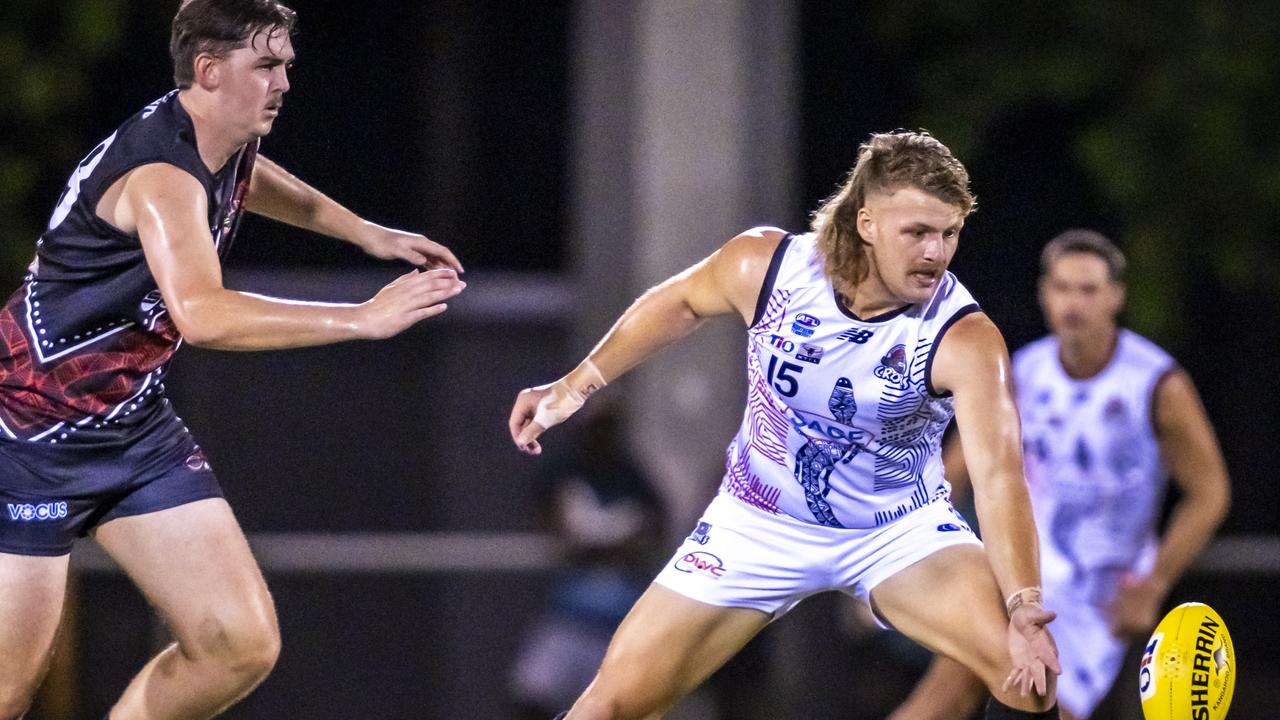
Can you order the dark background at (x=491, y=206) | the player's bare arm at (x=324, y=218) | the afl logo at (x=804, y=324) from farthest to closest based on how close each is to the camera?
the dark background at (x=491, y=206), the player's bare arm at (x=324, y=218), the afl logo at (x=804, y=324)

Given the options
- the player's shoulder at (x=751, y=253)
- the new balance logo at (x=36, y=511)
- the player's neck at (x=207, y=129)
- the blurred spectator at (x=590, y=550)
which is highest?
the player's neck at (x=207, y=129)

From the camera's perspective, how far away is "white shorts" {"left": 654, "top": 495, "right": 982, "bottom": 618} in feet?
14.2

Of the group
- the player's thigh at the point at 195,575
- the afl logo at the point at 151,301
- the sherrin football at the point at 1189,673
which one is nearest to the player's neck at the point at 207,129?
the afl logo at the point at 151,301

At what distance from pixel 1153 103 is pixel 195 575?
18.5 feet

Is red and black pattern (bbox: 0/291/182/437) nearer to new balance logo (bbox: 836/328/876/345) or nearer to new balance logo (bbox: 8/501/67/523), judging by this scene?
A: new balance logo (bbox: 8/501/67/523)

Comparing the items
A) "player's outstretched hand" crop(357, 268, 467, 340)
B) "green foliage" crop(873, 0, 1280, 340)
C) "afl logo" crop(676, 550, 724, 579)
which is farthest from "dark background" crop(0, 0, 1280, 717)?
"player's outstretched hand" crop(357, 268, 467, 340)

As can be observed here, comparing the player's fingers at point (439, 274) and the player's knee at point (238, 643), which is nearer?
the player's fingers at point (439, 274)

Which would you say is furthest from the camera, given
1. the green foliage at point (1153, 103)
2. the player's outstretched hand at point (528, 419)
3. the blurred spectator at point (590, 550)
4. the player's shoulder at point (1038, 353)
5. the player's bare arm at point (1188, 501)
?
the green foliage at point (1153, 103)

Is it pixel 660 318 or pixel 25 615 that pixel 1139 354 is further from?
pixel 25 615

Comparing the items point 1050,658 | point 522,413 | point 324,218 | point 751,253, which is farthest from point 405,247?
point 1050,658

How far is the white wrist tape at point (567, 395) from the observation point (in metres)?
4.34

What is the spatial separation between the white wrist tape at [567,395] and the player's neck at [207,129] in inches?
38.2

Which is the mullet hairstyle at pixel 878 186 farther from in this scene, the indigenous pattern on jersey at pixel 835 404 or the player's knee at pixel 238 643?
the player's knee at pixel 238 643

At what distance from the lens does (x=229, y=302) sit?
3715mm
